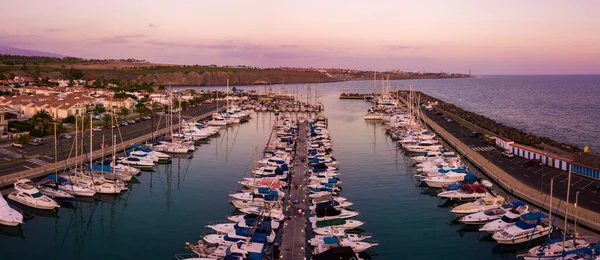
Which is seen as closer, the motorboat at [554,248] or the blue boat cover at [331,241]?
the motorboat at [554,248]

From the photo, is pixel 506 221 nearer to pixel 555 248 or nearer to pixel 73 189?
pixel 555 248

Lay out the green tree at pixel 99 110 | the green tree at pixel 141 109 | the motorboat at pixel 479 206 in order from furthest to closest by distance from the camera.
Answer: the green tree at pixel 141 109, the green tree at pixel 99 110, the motorboat at pixel 479 206

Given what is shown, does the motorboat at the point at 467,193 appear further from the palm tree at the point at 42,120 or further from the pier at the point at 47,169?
the palm tree at the point at 42,120

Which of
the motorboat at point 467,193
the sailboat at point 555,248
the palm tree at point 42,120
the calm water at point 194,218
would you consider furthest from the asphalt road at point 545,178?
the palm tree at point 42,120

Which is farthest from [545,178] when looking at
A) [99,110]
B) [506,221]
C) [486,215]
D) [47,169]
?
[99,110]

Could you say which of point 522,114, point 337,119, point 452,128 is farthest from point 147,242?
point 522,114

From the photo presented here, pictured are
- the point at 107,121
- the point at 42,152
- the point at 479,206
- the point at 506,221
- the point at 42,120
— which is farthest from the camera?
the point at 107,121

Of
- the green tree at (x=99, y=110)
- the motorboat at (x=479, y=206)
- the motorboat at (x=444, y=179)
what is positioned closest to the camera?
the motorboat at (x=479, y=206)
